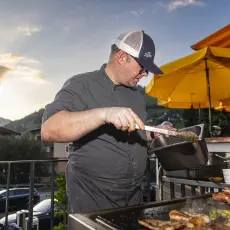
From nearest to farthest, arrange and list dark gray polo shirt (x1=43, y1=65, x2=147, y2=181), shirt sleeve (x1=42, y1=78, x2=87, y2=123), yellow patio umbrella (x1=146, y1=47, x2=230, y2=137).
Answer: shirt sleeve (x1=42, y1=78, x2=87, y2=123)
dark gray polo shirt (x1=43, y1=65, x2=147, y2=181)
yellow patio umbrella (x1=146, y1=47, x2=230, y2=137)

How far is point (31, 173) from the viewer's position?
149 inches

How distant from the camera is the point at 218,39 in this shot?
18.7ft

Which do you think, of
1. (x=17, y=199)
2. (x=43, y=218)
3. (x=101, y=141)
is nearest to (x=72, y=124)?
A: (x=101, y=141)

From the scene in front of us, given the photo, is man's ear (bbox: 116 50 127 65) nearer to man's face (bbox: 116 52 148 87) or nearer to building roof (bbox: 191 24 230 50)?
man's face (bbox: 116 52 148 87)

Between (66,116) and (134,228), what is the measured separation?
716mm

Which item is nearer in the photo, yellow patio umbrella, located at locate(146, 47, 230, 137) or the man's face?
the man's face

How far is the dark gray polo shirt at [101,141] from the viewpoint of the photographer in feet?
6.01

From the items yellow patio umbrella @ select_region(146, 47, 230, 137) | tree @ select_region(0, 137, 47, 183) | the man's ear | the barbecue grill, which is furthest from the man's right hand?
tree @ select_region(0, 137, 47, 183)

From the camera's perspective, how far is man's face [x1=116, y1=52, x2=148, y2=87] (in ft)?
6.23

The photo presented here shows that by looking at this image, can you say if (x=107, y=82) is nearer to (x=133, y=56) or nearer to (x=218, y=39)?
(x=133, y=56)

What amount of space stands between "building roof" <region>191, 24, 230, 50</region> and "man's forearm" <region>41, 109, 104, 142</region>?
4.93 metres

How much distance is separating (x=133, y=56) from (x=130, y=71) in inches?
4.6

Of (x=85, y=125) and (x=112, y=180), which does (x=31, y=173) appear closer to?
(x=112, y=180)

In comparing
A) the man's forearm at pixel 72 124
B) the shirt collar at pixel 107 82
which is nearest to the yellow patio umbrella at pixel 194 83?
the shirt collar at pixel 107 82
